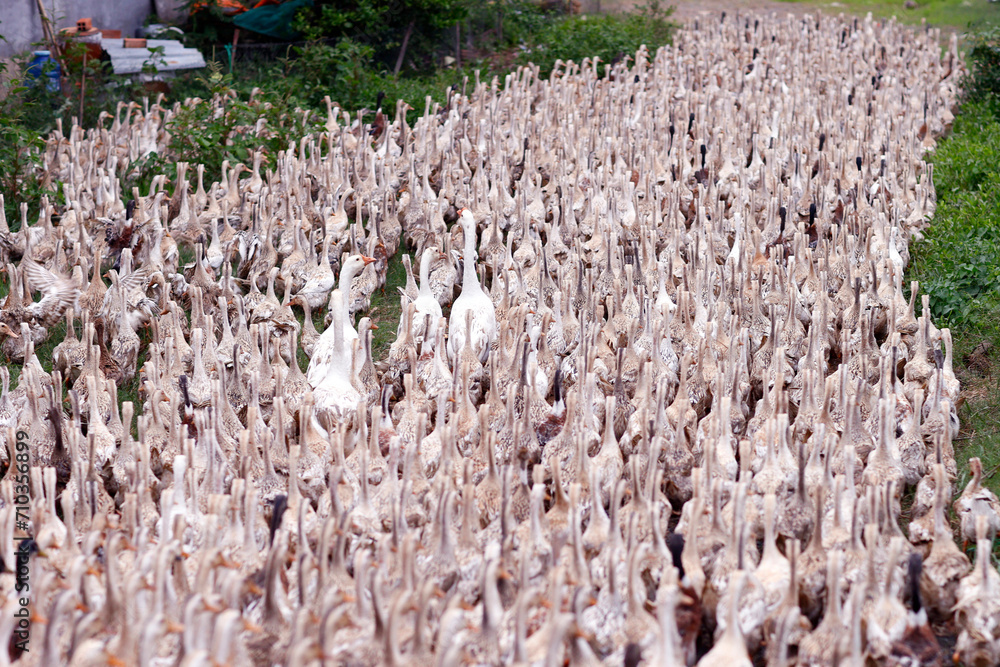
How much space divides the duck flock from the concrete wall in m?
3.94

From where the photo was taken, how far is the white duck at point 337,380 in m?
5.82

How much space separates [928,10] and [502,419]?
2110 centimetres

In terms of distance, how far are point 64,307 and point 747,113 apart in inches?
293

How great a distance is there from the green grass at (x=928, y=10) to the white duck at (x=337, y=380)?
18698mm

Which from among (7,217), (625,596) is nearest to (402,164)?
(7,217)

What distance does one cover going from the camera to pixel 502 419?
5.56m

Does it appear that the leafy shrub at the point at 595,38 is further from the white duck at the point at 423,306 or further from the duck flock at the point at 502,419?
the white duck at the point at 423,306

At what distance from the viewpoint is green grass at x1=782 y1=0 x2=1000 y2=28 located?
21406 millimetres

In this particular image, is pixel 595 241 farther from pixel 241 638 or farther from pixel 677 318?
pixel 241 638

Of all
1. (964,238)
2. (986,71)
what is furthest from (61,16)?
(986,71)

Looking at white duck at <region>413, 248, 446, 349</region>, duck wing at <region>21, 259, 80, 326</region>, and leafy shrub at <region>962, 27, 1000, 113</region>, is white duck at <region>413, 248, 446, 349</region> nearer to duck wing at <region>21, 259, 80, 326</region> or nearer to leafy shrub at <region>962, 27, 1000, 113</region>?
duck wing at <region>21, 259, 80, 326</region>

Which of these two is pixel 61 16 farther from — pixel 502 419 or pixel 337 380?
pixel 502 419

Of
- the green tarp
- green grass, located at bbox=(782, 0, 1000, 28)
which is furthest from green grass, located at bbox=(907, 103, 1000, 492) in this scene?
green grass, located at bbox=(782, 0, 1000, 28)

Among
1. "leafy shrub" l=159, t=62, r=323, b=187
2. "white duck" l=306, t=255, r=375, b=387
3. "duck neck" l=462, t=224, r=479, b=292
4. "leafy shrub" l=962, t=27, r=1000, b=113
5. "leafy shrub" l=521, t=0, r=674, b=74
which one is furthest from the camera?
"leafy shrub" l=521, t=0, r=674, b=74
